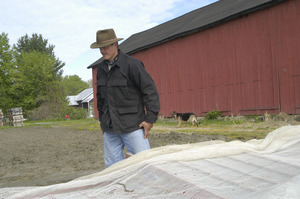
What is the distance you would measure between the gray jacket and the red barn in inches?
375

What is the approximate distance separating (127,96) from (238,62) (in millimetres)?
10759

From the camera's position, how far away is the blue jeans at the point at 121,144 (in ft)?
10.5

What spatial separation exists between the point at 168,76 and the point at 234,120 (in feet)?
17.8

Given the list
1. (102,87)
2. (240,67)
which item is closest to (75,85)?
(240,67)

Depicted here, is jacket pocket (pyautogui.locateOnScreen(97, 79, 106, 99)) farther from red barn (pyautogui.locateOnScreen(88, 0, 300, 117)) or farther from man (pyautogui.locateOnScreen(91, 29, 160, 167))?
red barn (pyautogui.locateOnScreen(88, 0, 300, 117))

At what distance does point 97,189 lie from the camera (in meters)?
1.76

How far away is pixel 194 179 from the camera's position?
1.79 metres

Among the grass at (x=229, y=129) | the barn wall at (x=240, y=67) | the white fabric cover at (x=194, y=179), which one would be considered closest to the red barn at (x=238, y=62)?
the barn wall at (x=240, y=67)

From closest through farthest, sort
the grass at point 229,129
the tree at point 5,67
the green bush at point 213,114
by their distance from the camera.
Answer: the grass at point 229,129, the green bush at point 213,114, the tree at point 5,67

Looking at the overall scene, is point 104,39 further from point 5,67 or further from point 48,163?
point 5,67

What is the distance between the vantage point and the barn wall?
36.8 feet

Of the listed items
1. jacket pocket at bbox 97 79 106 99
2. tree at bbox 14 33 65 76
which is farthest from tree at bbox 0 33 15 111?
jacket pocket at bbox 97 79 106 99

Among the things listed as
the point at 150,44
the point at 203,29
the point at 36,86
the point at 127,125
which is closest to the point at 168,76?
the point at 150,44

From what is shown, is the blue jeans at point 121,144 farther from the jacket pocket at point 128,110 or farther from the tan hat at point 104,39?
the tan hat at point 104,39
